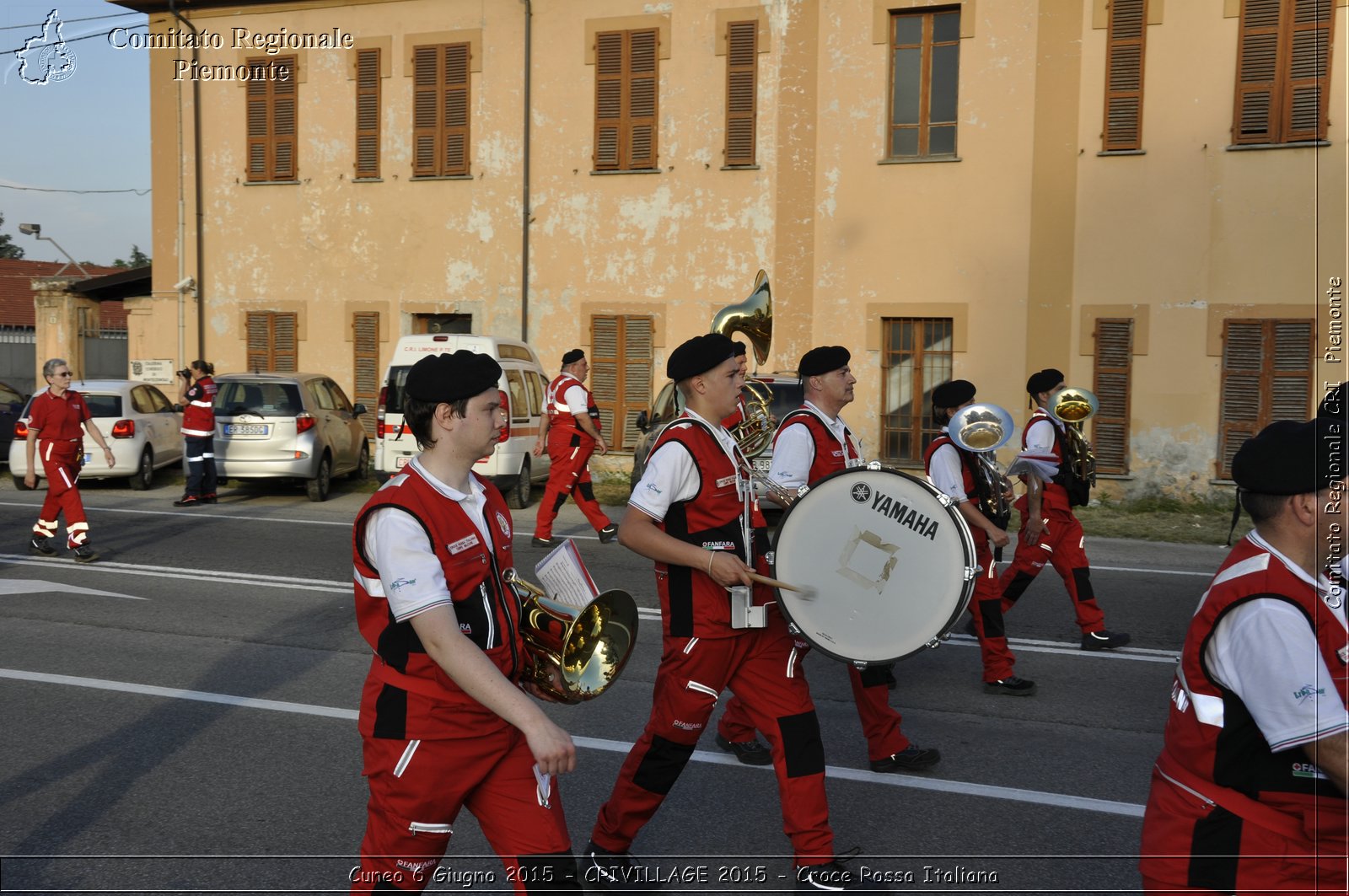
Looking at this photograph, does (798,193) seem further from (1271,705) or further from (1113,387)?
(1271,705)

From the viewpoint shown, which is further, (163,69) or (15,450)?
(163,69)

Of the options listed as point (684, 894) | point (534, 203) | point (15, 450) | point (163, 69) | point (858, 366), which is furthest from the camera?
point (163, 69)

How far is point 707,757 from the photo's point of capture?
19.1 feet

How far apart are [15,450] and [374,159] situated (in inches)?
297

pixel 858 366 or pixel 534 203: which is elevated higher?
pixel 534 203

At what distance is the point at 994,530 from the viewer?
6.40m

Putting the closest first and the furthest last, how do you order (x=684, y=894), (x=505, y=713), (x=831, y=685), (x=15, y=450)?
1. (x=505, y=713)
2. (x=684, y=894)
3. (x=831, y=685)
4. (x=15, y=450)

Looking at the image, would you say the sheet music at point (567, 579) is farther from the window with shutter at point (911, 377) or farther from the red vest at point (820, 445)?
the window with shutter at point (911, 377)

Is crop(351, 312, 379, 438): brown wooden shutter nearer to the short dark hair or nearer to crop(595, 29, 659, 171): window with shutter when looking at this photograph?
crop(595, 29, 659, 171): window with shutter

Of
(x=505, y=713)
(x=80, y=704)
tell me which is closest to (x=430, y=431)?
(x=505, y=713)

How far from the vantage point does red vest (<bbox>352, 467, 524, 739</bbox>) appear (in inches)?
119

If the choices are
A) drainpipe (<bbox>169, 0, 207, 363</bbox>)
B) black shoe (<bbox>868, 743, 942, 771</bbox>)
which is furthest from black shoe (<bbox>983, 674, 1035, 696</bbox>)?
drainpipe (<bbox>169, 0, 207, 363</bbox>)

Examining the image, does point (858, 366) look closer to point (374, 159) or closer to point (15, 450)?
point (374, 159)

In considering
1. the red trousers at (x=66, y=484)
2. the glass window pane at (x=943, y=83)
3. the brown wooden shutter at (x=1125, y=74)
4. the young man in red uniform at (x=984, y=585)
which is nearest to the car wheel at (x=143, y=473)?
the red trousers at (x=66, y=484)
